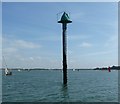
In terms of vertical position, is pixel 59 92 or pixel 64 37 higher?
pixel 64 37

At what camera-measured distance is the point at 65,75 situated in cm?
4181

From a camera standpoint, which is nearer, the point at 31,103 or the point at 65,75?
the point at 31,103

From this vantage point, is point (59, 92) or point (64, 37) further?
point (64, 37)

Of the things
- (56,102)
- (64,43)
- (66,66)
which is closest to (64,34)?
(64,43)

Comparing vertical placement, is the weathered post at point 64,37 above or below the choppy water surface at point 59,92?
above

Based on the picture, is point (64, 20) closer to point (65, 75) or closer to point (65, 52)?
point (65, 52)

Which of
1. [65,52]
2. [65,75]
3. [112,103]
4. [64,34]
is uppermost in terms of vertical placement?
[64,34]

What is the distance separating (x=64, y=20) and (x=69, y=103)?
69.3ft

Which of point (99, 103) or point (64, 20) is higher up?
point (64, 20)

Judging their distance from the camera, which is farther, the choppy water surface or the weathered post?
the weathered post

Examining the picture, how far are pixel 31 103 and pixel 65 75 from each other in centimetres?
1812

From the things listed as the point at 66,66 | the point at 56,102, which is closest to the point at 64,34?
the point at 66,66

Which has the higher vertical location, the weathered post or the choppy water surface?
the weathered post

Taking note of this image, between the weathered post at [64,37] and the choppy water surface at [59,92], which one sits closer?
the choppy water surface at [59,92]
